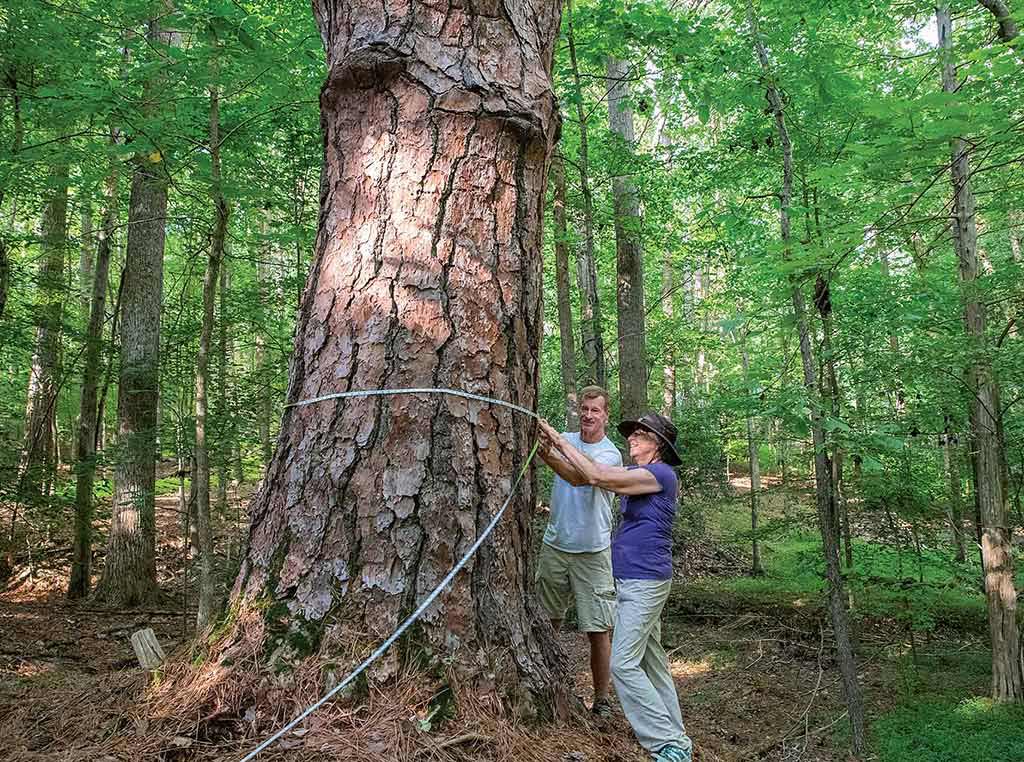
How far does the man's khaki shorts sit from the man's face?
0.75 m

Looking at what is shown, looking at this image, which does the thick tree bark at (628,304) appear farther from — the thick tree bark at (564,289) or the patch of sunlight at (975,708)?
the patch of sunlight at (975,708)

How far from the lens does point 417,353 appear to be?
214 centimetres

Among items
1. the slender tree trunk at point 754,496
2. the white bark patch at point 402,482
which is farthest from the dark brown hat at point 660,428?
the slender tree trunk at point 754,496

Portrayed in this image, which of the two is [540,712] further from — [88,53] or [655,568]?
[88,53]

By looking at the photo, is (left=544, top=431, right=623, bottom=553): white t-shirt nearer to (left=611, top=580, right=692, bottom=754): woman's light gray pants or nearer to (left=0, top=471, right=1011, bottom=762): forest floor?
(left=611, top=580, right=692, bottom=754): woman's light gray pants

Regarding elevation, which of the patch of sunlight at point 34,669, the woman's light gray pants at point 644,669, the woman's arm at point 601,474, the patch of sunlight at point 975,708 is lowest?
the patch of sunlight at point 975,708

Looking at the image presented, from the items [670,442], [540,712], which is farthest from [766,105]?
[540,712]

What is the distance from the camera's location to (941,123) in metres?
4.50

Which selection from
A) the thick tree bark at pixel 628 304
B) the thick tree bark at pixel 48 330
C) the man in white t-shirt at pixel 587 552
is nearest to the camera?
the man in white t-shirt at pixel 587 552

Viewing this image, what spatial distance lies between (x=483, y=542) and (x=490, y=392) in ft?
1.57

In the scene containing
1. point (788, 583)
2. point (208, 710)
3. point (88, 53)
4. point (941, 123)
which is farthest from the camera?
point (788, 583)

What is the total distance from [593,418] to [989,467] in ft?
16.6

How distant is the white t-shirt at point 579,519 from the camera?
4246mm

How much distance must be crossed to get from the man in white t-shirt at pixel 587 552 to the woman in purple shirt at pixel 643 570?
0.61m
